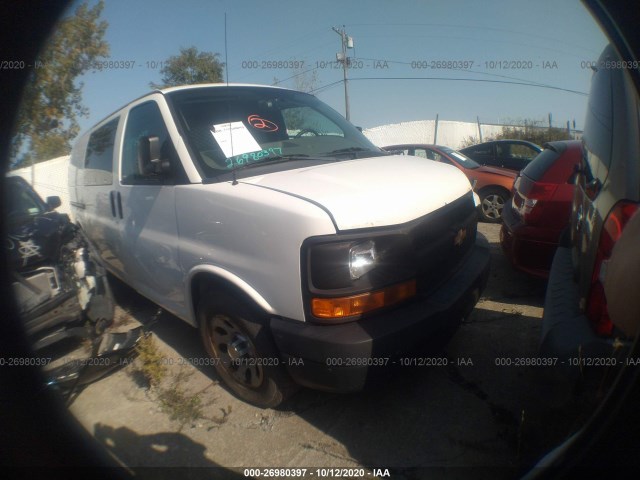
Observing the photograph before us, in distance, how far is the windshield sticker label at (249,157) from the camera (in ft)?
7.73

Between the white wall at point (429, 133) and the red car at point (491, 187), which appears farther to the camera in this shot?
the white wall at point (429, 133)

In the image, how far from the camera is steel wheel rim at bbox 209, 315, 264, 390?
2.18 metres

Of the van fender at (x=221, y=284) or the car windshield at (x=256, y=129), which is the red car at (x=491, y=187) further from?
the van fender at (x=221, y=284)

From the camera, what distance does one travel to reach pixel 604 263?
1.47 meters

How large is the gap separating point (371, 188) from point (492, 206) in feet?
19.8

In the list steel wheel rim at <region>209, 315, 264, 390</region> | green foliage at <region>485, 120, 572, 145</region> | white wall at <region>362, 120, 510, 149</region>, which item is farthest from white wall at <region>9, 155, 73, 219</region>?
white wall at <region>362, 120, 510, 149</region>

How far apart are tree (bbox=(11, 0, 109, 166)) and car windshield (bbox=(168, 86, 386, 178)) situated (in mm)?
849

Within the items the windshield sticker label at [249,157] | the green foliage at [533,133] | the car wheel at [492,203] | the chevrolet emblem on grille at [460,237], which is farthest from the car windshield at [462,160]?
the windshield sticker label at [249,157]

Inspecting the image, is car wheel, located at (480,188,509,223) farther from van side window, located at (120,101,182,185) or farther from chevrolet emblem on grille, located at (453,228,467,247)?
van side window, located at (120,101,182,185)

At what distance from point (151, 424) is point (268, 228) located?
158cm

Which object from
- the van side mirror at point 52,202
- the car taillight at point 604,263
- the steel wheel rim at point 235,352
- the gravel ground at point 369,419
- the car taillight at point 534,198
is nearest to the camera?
the car taillight at point 604,263

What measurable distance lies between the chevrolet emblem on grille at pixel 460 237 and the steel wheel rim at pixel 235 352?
1419mm

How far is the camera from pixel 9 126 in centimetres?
230

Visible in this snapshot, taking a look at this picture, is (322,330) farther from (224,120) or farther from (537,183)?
(537,183)
